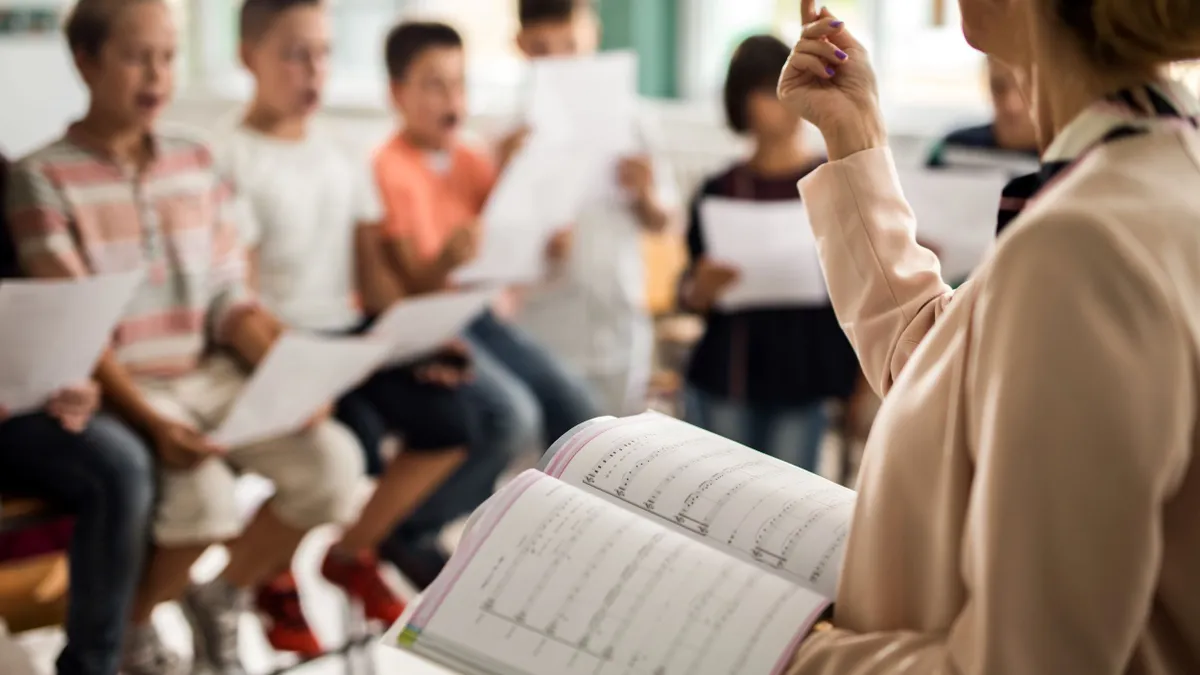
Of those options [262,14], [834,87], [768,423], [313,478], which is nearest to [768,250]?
[768,423]

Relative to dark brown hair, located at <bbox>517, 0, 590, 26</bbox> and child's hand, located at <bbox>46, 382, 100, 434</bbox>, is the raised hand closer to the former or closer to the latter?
child's hand, located at <bbox>46, 382, 100, 434</bbox>

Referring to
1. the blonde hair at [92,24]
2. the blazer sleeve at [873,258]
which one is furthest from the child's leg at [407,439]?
the blazer sleeve at [873,258]

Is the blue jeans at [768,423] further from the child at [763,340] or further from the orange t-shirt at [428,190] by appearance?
the orange t-shirt at [428,190]

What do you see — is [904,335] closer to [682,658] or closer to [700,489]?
[700,489]

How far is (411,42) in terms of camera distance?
277cm

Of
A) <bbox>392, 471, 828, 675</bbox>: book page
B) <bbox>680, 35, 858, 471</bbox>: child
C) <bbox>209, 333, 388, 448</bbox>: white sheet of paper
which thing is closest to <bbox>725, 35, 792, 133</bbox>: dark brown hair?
<bbox>680, 35, 858, 471</bbox>: child

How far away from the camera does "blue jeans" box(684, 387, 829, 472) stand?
2646 millimetres

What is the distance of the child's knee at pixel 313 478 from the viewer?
7.23ft

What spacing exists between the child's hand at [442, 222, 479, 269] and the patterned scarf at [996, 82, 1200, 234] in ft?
6.47

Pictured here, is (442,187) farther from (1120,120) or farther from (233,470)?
(1120,120)

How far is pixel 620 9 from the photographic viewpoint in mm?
4785

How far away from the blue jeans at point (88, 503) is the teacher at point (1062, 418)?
151 cm

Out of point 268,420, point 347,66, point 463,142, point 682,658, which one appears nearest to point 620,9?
point 347,66

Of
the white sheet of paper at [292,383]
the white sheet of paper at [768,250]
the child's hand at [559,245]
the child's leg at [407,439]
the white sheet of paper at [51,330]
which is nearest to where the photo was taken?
the white sheet of paper at [51,330]
